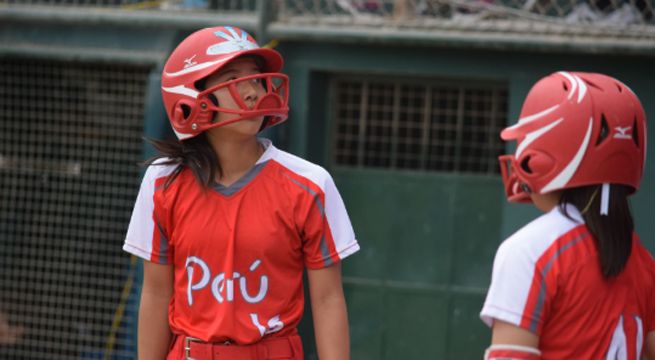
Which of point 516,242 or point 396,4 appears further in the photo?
point 396,4

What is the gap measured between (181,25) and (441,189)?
181cm

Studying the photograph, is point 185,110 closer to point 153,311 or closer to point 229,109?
point 229,109

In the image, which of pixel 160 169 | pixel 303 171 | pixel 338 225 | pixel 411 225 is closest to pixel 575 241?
pixel 338 225

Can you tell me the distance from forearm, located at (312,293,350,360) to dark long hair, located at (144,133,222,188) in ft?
1.90

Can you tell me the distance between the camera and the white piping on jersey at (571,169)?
2.98 meters

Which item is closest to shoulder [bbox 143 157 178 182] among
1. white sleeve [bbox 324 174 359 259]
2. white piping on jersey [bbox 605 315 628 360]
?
white sleeve [bbox 324 174 359 259]

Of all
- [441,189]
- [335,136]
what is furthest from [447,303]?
[335,136]

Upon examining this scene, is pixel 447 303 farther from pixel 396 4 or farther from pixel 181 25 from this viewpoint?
pixel 181 25

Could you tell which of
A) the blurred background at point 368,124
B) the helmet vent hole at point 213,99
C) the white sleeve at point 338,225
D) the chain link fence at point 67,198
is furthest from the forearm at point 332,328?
the chain link fence at point 67,198

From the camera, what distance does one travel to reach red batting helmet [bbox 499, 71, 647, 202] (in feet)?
9.80

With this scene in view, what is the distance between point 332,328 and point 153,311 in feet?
2.17

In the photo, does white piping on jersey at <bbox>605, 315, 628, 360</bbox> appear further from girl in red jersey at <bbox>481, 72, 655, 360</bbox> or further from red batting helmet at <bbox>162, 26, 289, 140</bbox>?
red batting helmet at <bbox>162, 26, 289, 140</bbox>

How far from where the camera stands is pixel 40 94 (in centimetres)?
745

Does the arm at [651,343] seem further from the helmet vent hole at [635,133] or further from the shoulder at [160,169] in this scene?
the shoulder at [160,169]
